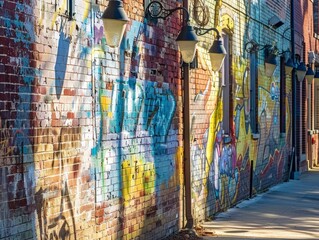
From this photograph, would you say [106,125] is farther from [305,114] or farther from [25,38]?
[305,114]

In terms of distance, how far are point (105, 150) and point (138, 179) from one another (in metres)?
1.13

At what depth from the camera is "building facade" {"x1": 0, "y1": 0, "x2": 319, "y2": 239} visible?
6.20m

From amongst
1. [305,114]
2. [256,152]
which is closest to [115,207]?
[256,152]

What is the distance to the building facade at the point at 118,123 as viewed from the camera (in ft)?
20.4

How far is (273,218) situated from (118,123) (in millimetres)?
4964

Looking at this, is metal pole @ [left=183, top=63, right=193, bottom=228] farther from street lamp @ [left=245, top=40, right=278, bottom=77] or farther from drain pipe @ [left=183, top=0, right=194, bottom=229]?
A: street lamp @ [left=245, top=40, right=278, bottom=77]

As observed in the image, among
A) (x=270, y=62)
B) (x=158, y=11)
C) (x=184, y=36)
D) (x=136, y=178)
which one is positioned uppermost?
(x=158, y=11)

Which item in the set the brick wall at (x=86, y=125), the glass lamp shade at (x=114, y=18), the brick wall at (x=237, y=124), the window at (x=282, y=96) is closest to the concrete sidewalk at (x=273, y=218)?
the brick wall at (x=237, y=124)

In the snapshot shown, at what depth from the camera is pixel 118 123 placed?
823 centimetres

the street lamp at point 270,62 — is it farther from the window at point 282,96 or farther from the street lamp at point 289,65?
the window at point 282,96

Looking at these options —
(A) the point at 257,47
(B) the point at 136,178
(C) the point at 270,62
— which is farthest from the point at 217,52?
(C) the point at 270,62

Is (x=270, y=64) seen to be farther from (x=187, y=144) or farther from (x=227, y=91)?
(x=187, y=144)

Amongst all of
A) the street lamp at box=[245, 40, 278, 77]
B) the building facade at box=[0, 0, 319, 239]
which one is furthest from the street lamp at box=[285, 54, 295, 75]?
the building facade at box=[0, 0, 319, 239]

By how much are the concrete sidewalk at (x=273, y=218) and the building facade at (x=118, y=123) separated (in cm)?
37
